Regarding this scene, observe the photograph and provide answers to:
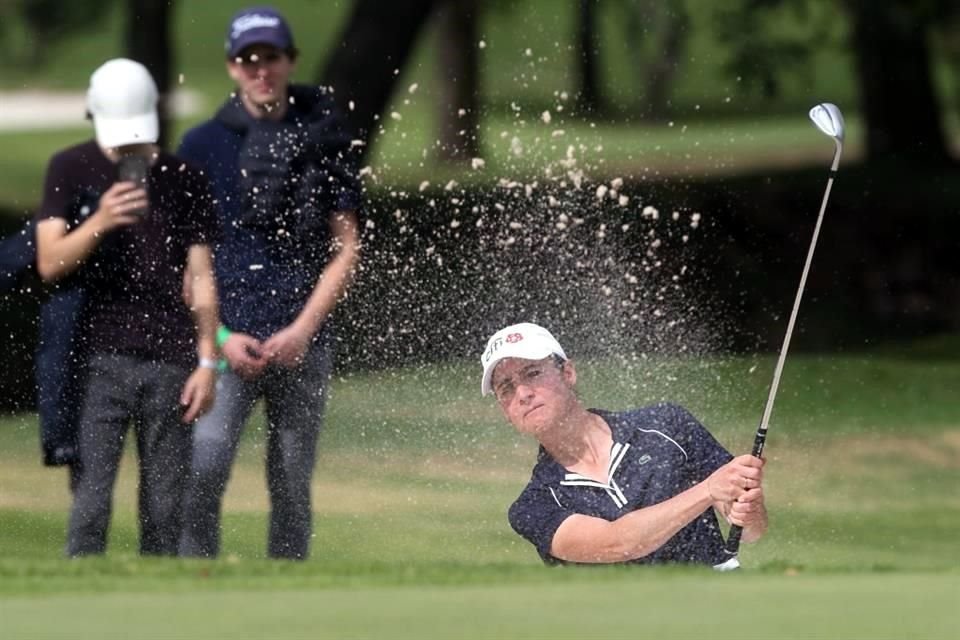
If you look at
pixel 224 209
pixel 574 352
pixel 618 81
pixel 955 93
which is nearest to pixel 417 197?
pixel 574 352

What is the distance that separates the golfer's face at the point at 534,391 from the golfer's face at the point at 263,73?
1845mm

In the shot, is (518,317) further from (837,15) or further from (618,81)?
(618,81)

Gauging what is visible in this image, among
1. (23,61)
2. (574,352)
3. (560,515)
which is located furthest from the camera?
(23,61)

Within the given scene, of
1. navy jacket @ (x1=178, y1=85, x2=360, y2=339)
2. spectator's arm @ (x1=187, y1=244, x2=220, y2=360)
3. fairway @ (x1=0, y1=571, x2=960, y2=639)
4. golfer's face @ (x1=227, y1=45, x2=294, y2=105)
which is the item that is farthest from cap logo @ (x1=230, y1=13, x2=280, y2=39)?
fairway @ (x1=0, y1=571, x2=960, y2=639)

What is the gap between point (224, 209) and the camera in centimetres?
794

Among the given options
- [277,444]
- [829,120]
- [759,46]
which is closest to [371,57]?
[759,46]

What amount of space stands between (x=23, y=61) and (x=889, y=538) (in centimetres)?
4945

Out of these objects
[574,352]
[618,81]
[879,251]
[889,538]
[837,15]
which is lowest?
[889,538]

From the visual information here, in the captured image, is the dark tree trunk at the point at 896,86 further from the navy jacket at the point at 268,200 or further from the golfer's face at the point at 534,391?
the golfer's face at the point at 534,391

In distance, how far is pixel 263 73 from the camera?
8.11m

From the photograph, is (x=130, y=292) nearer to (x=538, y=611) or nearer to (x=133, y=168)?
(x=133, y=168)

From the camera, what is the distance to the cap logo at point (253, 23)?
27.0ft

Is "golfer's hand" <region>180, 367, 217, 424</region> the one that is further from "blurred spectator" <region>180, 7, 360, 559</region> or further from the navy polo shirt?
the navy polo shirt

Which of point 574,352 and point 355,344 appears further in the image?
point 355,344
